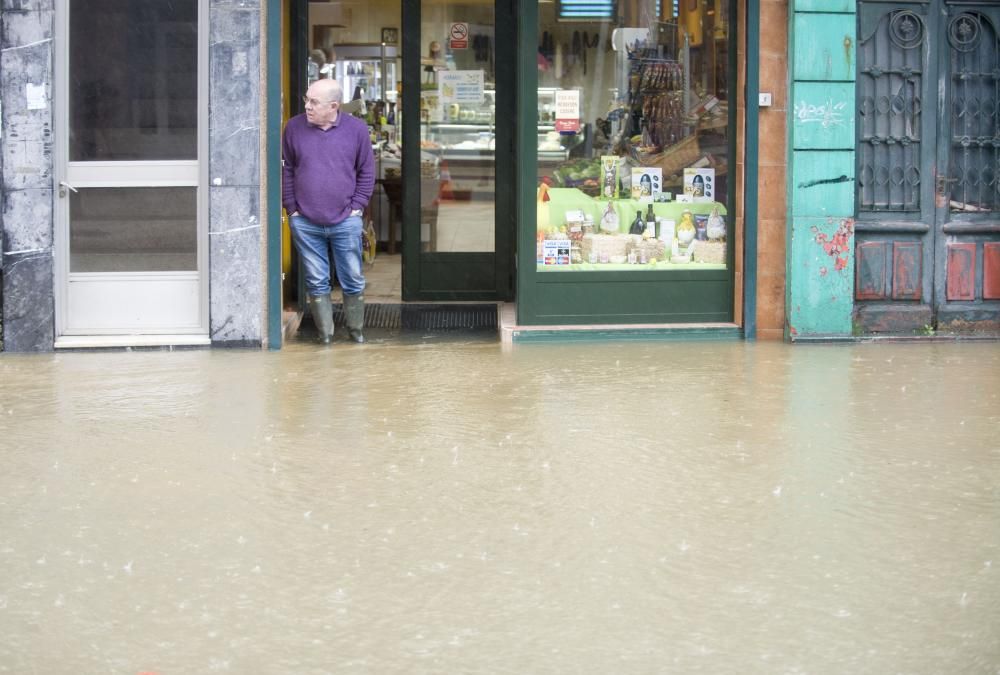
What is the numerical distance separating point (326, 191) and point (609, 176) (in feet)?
6.74

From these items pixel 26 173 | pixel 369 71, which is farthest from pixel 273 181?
pixel 369 71

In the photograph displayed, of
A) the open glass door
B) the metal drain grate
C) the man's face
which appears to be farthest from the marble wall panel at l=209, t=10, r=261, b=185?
the open glass door

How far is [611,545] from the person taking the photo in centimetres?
566

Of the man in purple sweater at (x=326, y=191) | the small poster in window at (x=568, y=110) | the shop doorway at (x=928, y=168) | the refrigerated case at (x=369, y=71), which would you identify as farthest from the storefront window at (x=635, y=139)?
the refrigerated case at (x=369, y=71)

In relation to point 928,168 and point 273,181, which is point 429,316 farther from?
point 928,168

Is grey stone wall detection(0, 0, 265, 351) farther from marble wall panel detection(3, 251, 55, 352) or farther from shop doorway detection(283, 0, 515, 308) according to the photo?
shop doorway detection(283, 0, 515, 308)

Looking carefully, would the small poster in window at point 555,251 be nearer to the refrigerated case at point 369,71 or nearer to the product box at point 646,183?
the product box at point 646,183

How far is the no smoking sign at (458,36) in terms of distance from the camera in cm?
1277

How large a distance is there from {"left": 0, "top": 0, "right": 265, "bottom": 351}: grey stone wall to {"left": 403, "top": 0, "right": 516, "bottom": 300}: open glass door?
2551 mm

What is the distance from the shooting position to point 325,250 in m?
11.1

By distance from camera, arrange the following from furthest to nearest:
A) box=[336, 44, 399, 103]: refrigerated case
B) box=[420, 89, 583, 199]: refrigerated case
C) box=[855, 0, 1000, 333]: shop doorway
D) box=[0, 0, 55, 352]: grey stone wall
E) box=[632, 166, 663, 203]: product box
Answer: box=[336, 44, 399, 103]: refrigerated case < box=[420, 89, 583, 199]: refrigerated case < box=[632, 166, 663, 203]: product box < box=[855, 0, 1000, 333]: shop doorway < box=[0, 0, 55, 352]: grey stone wall

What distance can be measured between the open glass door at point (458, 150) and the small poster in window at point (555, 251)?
1815mm

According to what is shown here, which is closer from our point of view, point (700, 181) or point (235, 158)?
point (235, 158)

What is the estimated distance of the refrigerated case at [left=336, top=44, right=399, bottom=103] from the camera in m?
17.2
